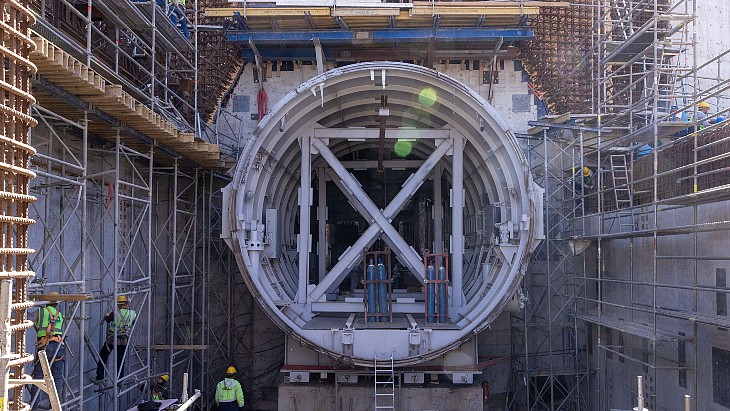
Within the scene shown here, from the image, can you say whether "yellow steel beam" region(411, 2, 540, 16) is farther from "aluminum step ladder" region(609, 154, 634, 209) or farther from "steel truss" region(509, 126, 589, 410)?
"aluminum step ladder" region(609, 154, 634, 209)

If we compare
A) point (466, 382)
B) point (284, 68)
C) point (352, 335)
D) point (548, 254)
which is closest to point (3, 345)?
point (352, 335)

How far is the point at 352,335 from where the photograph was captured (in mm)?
9898

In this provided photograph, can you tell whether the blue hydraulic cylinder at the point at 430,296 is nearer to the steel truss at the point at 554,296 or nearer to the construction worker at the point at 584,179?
the steel truss at the point at 554,296

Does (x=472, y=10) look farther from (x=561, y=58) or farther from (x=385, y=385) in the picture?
(x=385, y=385)

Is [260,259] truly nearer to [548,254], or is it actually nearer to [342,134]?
[342,134]

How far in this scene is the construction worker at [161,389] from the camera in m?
9.77

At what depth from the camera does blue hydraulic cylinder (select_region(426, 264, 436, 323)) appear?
10.9 m

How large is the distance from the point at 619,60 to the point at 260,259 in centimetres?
718

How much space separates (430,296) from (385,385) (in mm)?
1674

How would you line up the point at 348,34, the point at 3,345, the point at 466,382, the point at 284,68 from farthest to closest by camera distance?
the point at 284,68, the point at 348,34, the point at 466,382, the point at 3,345

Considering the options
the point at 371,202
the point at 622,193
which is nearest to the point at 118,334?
the point at 371,202

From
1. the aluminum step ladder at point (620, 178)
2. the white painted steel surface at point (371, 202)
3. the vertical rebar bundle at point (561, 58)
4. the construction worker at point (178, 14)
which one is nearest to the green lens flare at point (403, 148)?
the white painted steel surface at point (371, 202)

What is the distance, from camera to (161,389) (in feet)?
32.6

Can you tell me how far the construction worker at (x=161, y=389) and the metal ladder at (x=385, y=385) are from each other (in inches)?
122
